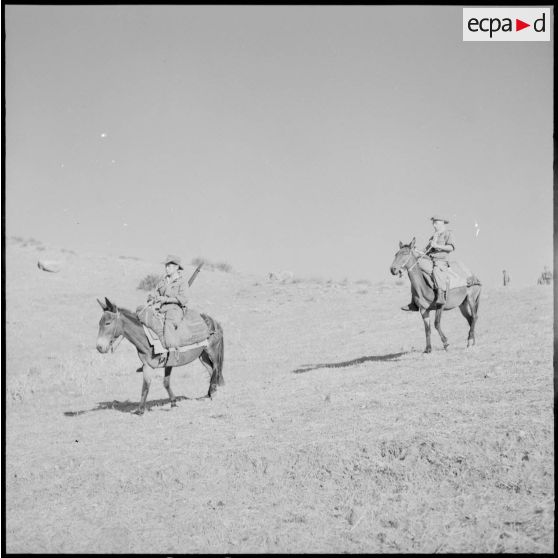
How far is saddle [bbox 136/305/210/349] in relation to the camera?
11359 millimetres

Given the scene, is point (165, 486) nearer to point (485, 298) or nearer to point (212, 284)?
point (485, 298)

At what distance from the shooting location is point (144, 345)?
448 inches

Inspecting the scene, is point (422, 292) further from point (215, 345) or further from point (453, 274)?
point (215, 345)

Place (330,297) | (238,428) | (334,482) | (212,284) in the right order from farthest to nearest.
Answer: (212,284)
(330,297)
(238,428)
(334,482)

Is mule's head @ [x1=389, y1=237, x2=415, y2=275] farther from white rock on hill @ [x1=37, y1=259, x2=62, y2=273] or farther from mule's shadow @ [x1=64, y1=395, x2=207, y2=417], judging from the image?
white rock on hill @ [x1=37, y1=259, x2=62, y2=273]

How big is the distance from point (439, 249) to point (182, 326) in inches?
261

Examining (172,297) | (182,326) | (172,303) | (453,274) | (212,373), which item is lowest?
(212,373)

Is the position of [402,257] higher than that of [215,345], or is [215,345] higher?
[402,257]

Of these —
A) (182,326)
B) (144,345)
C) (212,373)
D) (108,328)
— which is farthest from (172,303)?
(212,373)

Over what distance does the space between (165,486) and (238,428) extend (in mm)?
2220

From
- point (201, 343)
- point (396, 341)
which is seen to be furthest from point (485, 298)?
point (201, 343)

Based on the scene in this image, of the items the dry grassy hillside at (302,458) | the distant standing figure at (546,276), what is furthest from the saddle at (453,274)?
the distant standing figure at (546,276)

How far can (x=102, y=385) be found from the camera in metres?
16.6

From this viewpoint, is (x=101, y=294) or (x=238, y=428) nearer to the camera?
(x=238, y=428)
